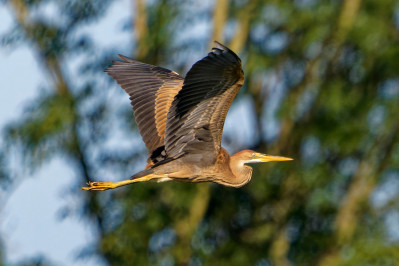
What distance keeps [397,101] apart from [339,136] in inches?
41.8

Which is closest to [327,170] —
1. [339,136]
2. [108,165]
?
[339,136]

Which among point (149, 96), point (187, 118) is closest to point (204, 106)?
point (187, 118)

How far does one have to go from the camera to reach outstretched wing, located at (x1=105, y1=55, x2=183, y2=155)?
8641 mm

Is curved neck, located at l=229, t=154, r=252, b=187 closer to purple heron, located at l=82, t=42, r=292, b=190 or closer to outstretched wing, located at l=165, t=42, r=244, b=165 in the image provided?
purple heron, located at l=82, t=42, r=292, b=190

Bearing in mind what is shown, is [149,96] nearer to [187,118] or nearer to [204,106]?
[187,118]

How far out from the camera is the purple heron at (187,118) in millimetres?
7586

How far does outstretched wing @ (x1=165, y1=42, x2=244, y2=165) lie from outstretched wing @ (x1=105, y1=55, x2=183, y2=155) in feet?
1.15

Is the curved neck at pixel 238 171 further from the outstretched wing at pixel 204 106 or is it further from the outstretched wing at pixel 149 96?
the outstretched wing at pixel 149 96

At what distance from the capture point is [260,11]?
50.8ft

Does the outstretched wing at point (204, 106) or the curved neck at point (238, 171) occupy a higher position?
the outstretched wing at point (204, 106)

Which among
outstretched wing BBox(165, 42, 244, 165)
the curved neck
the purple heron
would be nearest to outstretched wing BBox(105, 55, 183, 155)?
the purple heron

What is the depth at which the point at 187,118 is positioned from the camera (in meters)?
8.00

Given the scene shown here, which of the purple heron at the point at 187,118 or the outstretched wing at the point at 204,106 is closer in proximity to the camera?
the outstretched wing at the point at 204,106

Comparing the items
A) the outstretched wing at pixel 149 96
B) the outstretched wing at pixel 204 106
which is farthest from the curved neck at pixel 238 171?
the outstretched wing at pixel 149 96
